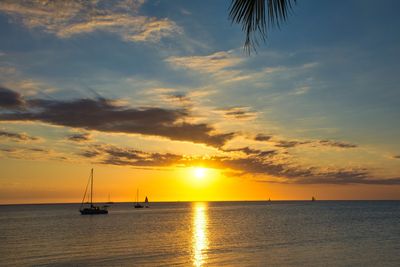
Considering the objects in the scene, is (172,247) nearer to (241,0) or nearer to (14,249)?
(14,249)

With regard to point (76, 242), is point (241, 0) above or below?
above

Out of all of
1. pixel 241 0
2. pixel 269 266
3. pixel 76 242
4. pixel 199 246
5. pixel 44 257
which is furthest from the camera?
pixel 76 242

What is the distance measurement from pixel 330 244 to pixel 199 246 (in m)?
15.8

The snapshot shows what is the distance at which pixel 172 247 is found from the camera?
5172 cm

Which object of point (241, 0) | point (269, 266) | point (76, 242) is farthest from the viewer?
point (76, 242)

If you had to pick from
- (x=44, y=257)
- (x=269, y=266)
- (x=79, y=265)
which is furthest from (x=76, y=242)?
(x=269, y=266)

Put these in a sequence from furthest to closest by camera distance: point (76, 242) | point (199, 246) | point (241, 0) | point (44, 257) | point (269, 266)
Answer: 1. point (76, 242)
2. point (199, 246)
3. point (44, 257)
4. point (269, 266)
5. point (241, 0)

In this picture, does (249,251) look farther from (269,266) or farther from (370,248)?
(370,248)

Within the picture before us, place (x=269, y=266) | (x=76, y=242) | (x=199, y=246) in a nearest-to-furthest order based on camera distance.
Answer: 1. (x=269, y=266)
2. (x=199, y=246)
3. (x=76, y=242)

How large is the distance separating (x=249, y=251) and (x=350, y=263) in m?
11.8

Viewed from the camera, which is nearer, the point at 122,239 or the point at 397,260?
the point at 397,260

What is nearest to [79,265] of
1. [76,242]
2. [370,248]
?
[76,242]

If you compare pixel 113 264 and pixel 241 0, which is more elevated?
pixel 241 0

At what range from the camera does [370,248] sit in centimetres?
4816
